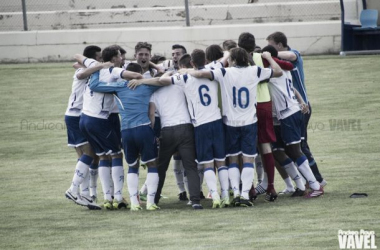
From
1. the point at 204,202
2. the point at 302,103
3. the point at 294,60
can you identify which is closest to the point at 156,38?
the point at 294,60

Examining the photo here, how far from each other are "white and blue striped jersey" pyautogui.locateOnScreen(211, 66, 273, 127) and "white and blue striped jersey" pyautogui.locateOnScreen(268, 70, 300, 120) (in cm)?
48

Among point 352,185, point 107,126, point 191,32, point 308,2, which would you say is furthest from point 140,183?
point 308,2

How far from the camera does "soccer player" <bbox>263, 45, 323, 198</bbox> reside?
11102mm

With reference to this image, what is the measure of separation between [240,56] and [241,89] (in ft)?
1.29

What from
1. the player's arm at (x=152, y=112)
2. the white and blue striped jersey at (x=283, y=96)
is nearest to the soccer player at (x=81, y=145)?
the player's arm at (x=152, y=112)

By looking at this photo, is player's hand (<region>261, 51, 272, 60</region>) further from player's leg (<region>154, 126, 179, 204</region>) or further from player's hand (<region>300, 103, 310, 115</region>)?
player's leg (<region>154, 126, 179, 204</region>)

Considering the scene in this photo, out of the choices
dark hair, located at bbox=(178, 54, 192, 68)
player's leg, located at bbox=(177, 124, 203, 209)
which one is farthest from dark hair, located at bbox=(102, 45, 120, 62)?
player's leg, located at bbox=(177, 124, 203, 209)

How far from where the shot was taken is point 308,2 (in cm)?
2402

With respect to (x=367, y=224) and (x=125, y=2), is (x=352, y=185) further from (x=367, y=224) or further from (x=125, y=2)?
(x=125, y=2)

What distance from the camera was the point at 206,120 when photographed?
10.6m

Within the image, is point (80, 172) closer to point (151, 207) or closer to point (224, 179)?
point (151, 207)

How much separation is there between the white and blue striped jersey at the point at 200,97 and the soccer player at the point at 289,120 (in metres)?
0.90

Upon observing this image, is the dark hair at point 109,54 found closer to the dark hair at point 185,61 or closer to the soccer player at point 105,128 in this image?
the soccer player at point 105,128

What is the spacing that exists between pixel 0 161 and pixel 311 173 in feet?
22.3
